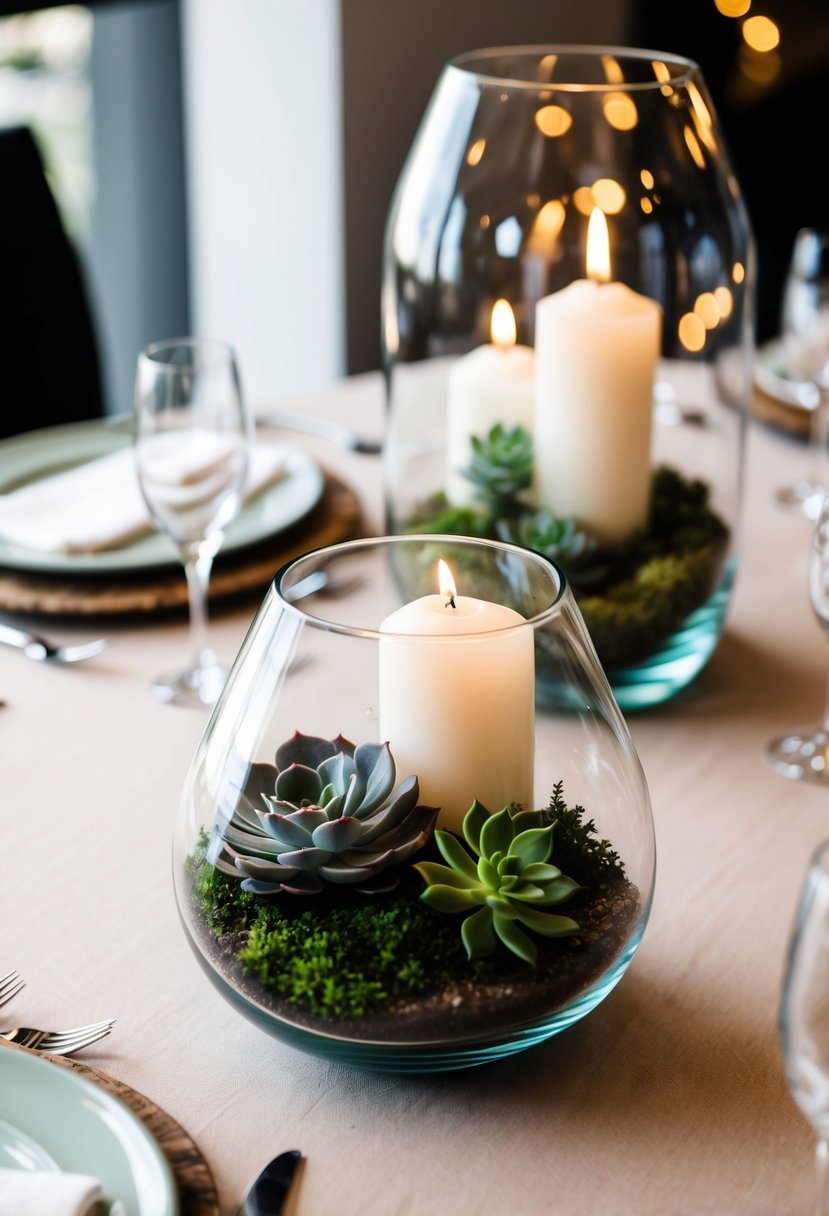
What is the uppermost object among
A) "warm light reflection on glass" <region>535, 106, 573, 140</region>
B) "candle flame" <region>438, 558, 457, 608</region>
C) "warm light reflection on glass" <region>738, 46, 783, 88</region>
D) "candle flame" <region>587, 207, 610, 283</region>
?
"warm light reflection on glass" <region>738, 46, 783, 88</region>

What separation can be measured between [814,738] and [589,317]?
0.32m

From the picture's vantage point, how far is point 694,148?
0.94 metres

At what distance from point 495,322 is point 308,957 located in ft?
1.88

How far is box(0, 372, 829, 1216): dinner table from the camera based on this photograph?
538mm

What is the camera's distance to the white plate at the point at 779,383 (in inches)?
55.4

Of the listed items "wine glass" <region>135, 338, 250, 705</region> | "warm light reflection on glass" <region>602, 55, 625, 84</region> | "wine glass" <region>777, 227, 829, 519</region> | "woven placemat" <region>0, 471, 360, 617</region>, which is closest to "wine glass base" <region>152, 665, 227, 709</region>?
"wine glass" <region>135, 338, 250, 705</region>

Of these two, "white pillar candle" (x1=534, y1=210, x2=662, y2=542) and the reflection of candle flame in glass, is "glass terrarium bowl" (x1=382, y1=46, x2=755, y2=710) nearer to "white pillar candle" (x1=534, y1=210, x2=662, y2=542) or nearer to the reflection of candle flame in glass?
"white pillar candle" (x1=534, y1=210, x2=662, y2=542)

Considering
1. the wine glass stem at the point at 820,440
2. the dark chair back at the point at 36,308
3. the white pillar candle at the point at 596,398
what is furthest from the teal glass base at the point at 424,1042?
the dark chair back at the point at 36,308

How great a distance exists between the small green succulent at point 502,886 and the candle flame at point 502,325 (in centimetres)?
51

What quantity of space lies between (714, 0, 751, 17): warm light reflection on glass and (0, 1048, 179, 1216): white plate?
3.18 m

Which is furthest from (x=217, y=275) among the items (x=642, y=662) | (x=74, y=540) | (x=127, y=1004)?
(x=127, y=1004)

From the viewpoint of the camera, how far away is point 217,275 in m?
2.86

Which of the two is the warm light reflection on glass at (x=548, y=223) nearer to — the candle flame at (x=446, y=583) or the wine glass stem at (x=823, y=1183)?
the candle flame at (x=446, y=583)

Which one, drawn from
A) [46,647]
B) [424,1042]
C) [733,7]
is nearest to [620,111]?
[46,647]
